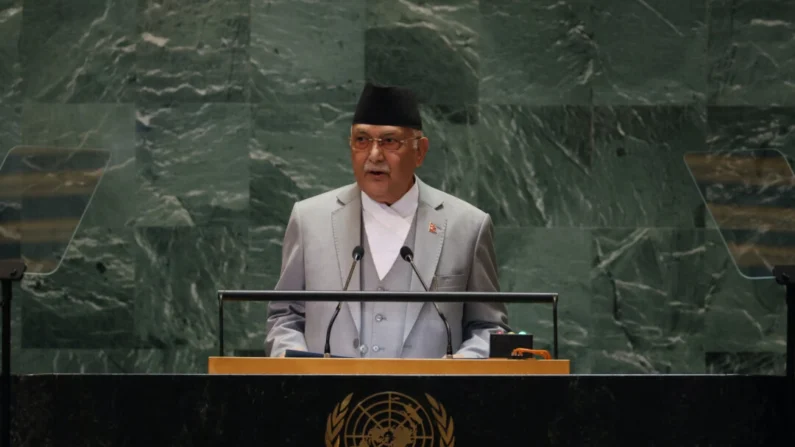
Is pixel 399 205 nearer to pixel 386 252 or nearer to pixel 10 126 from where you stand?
pixel 386 252

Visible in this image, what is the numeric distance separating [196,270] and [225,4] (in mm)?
1461

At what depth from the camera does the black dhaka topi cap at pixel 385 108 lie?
4841 mm

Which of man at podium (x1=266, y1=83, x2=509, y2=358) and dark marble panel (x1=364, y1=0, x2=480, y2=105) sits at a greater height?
dark marble panel (x1=364, y1=0, x2=480, y2=105)

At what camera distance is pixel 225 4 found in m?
6.89

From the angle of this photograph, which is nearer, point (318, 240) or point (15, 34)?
point (318, 240)

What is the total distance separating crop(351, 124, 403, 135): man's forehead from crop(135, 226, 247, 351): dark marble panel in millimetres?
2242

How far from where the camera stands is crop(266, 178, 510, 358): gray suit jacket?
4.64 metres

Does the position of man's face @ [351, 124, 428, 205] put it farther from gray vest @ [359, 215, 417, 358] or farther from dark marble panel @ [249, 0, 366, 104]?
dark marble panel @ [249, 0, 366, 104]

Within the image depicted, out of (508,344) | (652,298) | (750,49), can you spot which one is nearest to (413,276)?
(508,344)

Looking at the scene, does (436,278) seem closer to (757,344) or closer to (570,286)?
(570,286)

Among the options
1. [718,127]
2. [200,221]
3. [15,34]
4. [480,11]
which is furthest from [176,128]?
[718,127]

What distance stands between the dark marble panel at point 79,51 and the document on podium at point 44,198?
32cm

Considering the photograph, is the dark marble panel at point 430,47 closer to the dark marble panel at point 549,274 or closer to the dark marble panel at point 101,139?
the dark marble panel at point 549,274
